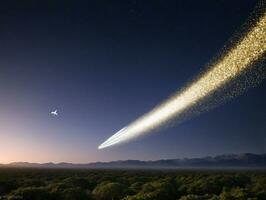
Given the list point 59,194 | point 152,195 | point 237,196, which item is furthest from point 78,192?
point 237,196

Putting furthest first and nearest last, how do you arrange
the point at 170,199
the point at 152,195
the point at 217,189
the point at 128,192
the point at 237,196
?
the point at 217,189, the point at 128,192, the point at 170,199, the point at 152,195, the point at 237,196

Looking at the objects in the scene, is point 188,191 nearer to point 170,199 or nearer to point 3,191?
point 170,199

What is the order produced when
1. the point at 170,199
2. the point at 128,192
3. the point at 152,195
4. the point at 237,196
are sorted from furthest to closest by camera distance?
the point at 128,192, the point at 170,199, the point at 152,195, the point at 237,196

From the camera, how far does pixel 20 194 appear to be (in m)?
36.6

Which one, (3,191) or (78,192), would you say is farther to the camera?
(3,191)

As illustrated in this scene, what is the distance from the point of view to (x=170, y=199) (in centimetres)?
3722

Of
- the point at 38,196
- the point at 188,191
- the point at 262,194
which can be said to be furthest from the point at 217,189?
the point at 38,196

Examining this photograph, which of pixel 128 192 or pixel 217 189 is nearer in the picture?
pixel 128 192

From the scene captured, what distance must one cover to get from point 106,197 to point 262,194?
14681 millimetres

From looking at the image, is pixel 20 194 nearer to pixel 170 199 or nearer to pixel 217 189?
pixel 170 199

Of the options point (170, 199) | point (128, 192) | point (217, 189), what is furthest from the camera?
point (217, 189)

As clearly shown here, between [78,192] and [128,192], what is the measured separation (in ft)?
18.0

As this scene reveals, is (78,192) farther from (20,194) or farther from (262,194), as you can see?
(262,194)

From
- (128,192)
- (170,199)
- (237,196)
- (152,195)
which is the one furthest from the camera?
(128,192)
